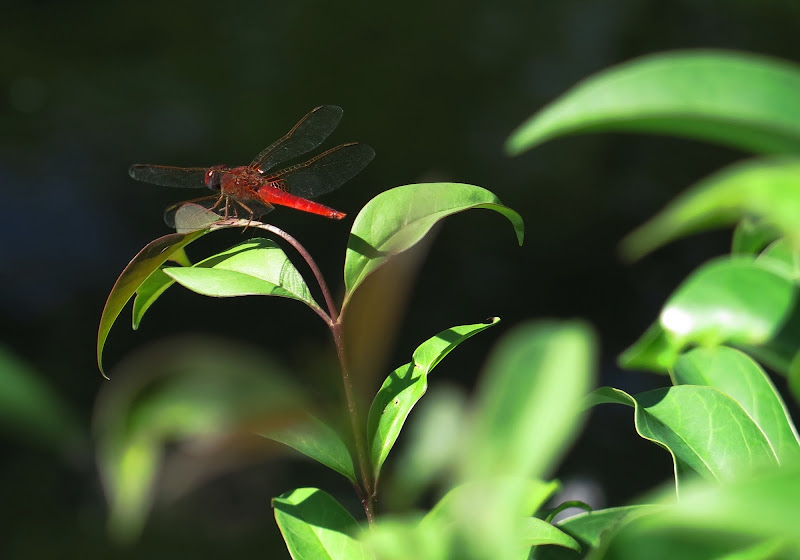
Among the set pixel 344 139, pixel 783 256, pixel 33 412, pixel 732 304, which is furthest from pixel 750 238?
pixel 344 139

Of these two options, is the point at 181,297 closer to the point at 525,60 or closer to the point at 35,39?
the point at 35,39

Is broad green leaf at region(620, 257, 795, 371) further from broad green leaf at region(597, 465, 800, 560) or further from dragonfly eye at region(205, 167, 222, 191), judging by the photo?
dragonfly eye at region(205, 167, 222, 191)

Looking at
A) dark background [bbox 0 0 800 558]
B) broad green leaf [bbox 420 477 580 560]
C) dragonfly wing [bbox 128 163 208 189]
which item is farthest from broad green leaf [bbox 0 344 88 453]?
dark background [bbox 0 0 800 558]

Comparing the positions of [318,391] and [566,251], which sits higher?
[318,391]

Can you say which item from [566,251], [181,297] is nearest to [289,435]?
[181,297]

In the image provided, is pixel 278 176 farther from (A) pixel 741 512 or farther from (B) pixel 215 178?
(A) pixel 741 512
